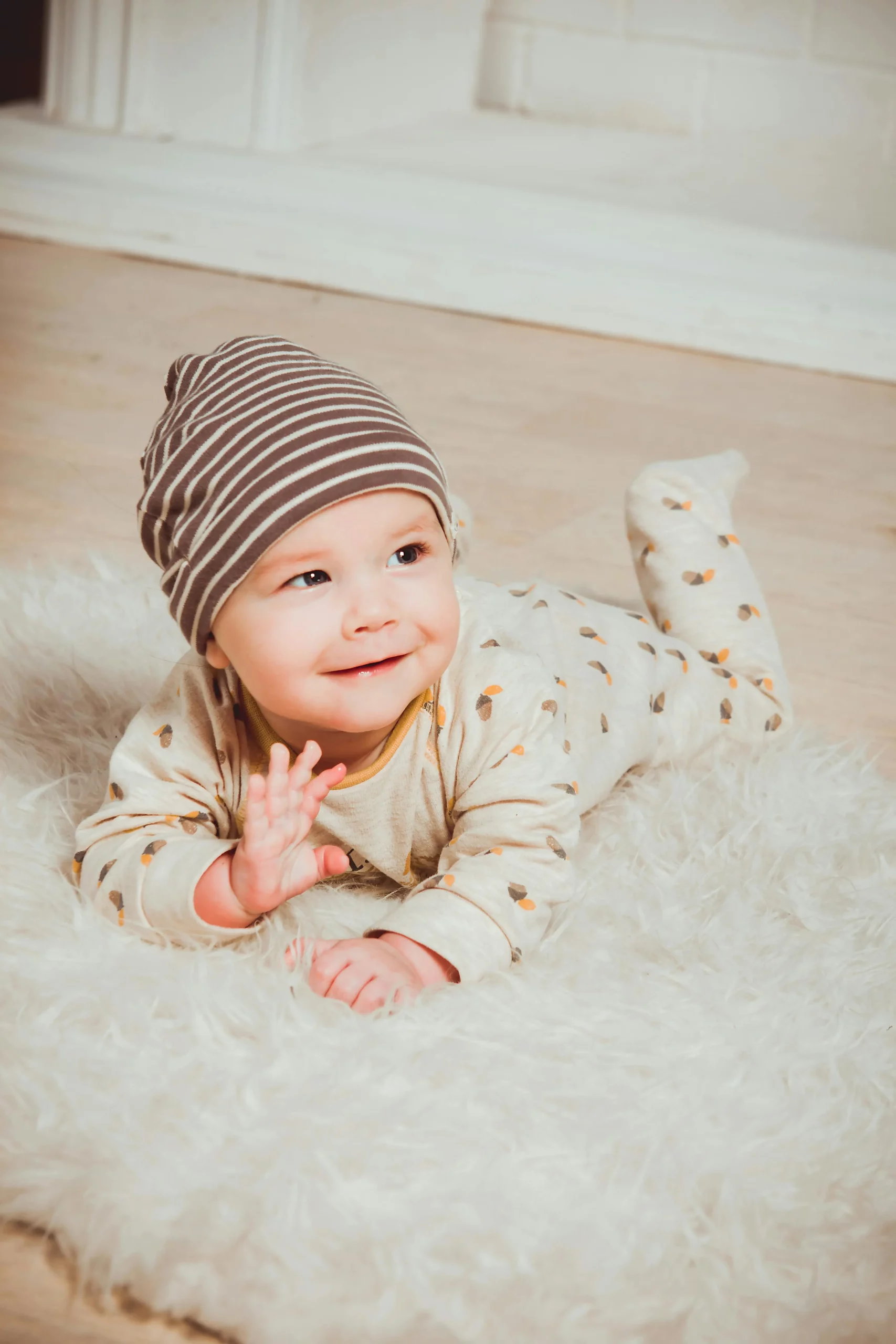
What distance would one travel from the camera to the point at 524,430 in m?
1.87

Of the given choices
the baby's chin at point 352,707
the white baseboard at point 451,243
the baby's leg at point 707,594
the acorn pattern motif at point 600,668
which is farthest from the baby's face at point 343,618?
the white baseboard at point 451,243

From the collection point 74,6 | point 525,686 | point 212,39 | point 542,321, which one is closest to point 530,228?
point 542,321

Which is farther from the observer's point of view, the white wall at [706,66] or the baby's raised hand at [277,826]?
the white wall at [706,66]

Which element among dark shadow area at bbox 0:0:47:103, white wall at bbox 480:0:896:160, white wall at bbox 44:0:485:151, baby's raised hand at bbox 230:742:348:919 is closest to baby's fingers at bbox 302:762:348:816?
baby's raised hand at bbox 230:742:348:919

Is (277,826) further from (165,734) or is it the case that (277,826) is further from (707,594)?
(707,594)

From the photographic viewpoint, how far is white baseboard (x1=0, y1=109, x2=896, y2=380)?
230cm

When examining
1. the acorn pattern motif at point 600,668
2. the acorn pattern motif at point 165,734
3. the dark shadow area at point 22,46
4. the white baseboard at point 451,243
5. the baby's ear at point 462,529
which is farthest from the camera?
the dark shadow area at point 22,46

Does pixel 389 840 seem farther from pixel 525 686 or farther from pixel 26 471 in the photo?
pixel 26 471

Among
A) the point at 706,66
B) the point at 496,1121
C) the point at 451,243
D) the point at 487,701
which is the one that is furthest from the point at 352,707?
the point at 706,66

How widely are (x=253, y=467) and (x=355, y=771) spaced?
21 centimetres

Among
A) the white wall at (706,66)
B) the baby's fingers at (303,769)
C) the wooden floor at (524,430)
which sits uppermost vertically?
the white wall at (706,66)

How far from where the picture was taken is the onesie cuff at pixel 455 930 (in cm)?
78

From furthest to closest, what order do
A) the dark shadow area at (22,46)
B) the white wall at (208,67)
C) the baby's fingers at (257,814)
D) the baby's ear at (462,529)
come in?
the dark shadow area at (22,46) < the white wall at (208,67) < the baby's ear at (462,529) < the baby's fingers at (257,814)

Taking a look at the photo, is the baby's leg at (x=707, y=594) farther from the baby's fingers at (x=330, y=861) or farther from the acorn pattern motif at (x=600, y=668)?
the baby's fingers at (x=330, y=861)
